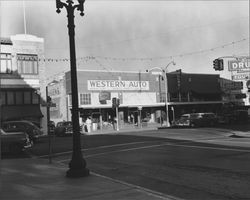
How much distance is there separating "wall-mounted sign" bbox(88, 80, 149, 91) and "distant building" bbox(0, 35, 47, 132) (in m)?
7.35

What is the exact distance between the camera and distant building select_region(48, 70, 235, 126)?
4559 centimetres

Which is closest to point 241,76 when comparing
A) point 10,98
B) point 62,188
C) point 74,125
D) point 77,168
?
point 74,125

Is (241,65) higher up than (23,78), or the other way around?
(23,78)

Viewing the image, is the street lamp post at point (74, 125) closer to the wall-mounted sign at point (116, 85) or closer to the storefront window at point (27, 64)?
the storefront window at point (27, 64)

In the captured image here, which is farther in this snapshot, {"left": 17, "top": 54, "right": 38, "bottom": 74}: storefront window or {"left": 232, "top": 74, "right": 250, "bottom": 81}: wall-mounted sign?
{"left": 17, "top": 54, "right": 38, "bottom": 74}: storefront window

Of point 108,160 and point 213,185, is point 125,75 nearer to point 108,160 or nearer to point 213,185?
point 108,160

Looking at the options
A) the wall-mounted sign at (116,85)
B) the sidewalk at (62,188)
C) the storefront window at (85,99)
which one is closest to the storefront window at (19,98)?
the storefront window at (85,99)

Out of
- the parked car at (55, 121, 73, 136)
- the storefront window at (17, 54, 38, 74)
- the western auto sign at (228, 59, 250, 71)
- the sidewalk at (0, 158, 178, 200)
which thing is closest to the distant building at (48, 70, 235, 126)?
the storefront window at (17, 54, 38, 74)

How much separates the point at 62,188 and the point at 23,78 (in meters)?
32.4

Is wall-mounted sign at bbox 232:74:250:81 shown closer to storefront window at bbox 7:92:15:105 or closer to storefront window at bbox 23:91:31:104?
storefront window at bbox 23:91:31:104

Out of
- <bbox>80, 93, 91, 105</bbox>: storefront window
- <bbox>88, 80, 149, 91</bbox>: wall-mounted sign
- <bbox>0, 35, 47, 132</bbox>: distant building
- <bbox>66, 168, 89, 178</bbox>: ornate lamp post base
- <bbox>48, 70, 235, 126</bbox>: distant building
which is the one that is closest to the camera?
<bbox>66, 168, 89, 178</bbox>: ornate lamp post base

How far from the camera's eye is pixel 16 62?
3928 cm

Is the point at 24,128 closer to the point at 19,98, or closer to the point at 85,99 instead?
the point at 19,98

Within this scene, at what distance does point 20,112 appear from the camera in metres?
39.4
